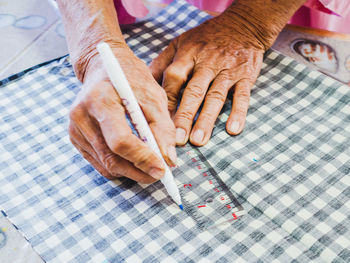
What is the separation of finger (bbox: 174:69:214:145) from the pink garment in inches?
14.0

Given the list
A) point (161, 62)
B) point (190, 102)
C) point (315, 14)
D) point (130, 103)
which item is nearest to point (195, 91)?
point (190, 102)

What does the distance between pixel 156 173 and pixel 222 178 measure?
168mm

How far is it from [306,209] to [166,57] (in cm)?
51

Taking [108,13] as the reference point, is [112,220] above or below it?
below

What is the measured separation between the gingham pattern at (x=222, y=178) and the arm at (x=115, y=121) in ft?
0.26

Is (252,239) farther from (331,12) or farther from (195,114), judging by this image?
(331,12)

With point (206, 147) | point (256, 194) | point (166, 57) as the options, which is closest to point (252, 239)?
point (256, 194)

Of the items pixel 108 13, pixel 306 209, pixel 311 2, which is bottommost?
pixel 306 209

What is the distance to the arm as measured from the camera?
600 mm

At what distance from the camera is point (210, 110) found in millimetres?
828

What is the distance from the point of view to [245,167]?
75cm

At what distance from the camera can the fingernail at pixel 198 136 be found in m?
0.79

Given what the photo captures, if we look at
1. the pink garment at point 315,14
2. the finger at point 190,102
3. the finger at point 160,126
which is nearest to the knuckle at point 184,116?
the finger at point 190,102

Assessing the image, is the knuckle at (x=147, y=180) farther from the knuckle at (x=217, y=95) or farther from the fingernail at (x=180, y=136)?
the knuckle at (x=217, y=95)
